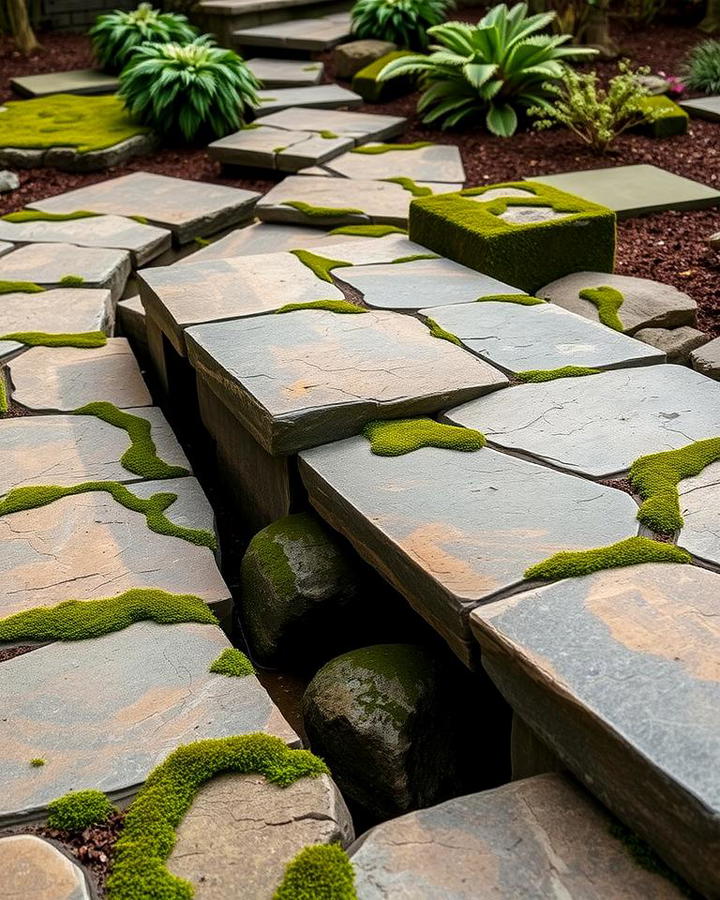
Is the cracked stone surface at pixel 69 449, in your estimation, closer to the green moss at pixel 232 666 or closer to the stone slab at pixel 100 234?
the green moss at pixel 232 666

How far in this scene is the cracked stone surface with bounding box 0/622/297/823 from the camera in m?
1.76

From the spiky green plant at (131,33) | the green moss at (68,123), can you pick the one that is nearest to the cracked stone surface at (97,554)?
the green moss at (68,123)

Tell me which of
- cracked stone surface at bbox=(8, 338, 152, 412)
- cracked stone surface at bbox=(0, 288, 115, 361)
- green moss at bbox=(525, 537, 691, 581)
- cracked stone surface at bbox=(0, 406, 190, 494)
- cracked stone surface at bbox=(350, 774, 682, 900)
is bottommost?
cracked stone surface at bbox=(350, 774, 682, 900)

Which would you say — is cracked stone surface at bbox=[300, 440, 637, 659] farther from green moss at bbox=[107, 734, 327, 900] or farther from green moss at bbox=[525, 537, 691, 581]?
green moss at bbox=[107, 734, 327, 900]

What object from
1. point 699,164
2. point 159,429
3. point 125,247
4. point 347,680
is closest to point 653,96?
point 699,164

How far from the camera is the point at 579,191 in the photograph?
4699mm

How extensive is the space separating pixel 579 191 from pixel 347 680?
3238 millimetres

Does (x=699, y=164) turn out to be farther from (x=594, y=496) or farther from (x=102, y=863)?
A: (x=102, y=863)

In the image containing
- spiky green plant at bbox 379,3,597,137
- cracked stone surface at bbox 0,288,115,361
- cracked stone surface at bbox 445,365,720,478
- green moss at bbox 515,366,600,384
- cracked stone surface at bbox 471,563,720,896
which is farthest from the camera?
spiky green plant at bbox 379,3,597,137

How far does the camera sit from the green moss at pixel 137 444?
2818 millimetres

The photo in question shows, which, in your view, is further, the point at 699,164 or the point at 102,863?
the point at 699,164

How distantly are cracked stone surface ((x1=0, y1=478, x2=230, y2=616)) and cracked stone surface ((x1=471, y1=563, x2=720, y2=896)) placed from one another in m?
0.79

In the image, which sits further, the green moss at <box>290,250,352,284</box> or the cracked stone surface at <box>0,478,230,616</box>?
the green moss at <box>290,250,352,284</box>

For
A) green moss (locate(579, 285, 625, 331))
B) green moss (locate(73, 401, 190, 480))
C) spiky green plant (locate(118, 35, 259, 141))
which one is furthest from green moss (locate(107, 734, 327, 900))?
spiky green plant (locate(118, 35, 259, 141))
